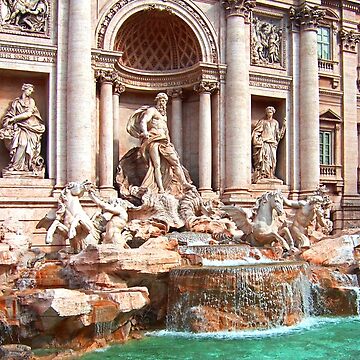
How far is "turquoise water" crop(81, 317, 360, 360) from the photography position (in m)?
9.98

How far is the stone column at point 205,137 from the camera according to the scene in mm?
18078

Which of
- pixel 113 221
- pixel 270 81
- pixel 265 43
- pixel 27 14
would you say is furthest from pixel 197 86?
pixel 113 221

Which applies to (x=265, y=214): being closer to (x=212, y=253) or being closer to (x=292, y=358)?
(x=212, y=253)

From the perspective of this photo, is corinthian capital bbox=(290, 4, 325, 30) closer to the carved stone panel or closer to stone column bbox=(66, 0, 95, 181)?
the carved stone panel

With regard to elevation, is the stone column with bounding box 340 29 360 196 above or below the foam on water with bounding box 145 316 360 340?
above

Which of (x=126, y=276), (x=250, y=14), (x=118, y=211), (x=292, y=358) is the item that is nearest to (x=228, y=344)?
(x=292, y=358)

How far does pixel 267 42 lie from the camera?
19.5 m

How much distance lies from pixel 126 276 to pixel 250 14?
10.8 meters

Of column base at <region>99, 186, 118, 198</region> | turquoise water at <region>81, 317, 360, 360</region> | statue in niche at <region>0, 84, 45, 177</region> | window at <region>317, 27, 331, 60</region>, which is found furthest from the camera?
window at <region>317, 27, 331, 60</region>

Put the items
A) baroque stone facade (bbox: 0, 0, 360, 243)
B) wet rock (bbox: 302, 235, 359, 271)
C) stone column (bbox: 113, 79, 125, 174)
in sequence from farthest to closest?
1. stone column (bbox: 113, 79, 125, 174)
2. baroque stone facade (bbox: 0, 0, 360, 243)
3. wet rock (bbox: 302, 235, 359, 271)

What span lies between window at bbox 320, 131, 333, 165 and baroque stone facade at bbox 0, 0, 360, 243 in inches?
2.1

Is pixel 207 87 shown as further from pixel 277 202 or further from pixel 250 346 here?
pixel 250 346

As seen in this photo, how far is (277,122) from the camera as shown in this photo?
64.2 ft

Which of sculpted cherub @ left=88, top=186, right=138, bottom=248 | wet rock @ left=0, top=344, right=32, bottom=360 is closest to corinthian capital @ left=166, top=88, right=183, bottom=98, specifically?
sculpted cherub @ left=88, top=186, right=138, bottom=248
